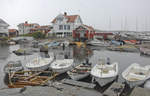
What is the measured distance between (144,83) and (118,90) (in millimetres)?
3269

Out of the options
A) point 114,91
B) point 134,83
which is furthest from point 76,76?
point 134,83

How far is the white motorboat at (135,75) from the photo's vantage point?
10.8 m

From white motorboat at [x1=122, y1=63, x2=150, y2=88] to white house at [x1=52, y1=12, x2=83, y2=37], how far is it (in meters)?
40.5

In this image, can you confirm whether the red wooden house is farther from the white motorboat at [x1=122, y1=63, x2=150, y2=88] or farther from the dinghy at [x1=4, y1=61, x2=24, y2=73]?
the dinghy at [x1=4, y1=61, x2=24, y2=73]

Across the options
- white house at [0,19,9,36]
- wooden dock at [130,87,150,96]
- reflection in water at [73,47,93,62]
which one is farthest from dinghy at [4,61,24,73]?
white house at [0,19,9,36]

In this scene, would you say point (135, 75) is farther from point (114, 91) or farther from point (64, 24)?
point (64, 24)

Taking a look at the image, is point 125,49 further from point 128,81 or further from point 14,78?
point 14,78

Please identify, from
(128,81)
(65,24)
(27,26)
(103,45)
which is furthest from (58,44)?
(27,26)

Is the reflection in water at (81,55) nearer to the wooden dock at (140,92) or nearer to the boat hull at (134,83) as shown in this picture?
the boat hull at (134,83)

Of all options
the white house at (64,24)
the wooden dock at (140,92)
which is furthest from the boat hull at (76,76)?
the white house at (64,24)

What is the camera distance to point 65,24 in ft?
174

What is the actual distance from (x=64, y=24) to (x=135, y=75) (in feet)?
143

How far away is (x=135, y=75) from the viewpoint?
12.2 metres

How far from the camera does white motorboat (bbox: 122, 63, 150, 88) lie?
35.3 ft
